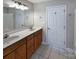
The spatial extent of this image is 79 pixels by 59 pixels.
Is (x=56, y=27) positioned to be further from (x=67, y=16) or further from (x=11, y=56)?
(x=11, y=56)

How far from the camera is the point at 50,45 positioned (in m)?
4.76

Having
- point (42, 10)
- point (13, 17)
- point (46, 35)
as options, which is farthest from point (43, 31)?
point (13, 17)

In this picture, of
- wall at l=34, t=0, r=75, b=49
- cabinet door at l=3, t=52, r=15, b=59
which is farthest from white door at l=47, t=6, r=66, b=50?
cabinet door at l=3, t=52, r=15, b=59

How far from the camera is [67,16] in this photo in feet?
13.6

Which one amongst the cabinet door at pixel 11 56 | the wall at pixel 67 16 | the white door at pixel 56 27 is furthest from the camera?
the white door at pixel 56 27

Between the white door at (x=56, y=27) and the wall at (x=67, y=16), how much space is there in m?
0.21

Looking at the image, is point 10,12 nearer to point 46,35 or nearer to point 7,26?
point 7,26

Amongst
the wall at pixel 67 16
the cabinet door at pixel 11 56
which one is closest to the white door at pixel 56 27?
the wall at pixel 67 16

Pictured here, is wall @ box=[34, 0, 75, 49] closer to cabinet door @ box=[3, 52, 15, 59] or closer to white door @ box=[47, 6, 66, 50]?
white door @ box=[47, 6, 66, 50]

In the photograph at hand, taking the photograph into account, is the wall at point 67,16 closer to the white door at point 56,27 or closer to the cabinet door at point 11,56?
the white door at point 56,27

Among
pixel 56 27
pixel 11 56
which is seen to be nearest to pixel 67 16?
pixel 56 27

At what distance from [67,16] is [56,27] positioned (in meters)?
0.81

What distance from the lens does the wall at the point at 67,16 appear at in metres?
4.04

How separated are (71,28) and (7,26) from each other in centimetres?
286
